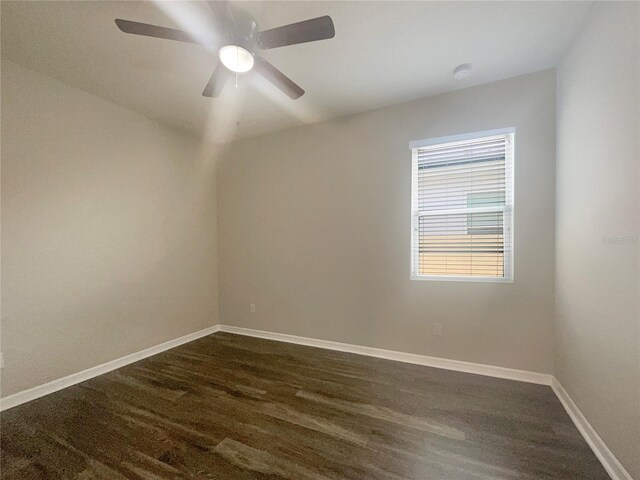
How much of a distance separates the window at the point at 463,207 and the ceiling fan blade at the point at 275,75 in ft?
4.65

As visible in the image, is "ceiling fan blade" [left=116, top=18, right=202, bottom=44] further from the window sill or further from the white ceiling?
the window sill

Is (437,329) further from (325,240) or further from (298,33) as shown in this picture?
(298,33)

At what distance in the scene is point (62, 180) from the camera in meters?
2.43

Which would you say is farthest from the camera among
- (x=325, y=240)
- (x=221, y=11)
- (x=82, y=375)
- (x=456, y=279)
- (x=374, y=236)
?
(x=325, y=240)

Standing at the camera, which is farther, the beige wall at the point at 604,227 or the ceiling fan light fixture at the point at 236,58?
the ceiling fan light fixture at the point at 236,58

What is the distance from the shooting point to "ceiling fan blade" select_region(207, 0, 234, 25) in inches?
55.1

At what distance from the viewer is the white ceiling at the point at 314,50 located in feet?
5.64

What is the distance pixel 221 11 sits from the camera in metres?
1.47

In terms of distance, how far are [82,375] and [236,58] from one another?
3.06 metres

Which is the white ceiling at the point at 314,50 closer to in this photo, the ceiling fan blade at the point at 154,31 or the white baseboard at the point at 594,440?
the ceiling fan blade at the point at 154,31

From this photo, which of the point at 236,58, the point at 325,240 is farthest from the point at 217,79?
the point at 325,240

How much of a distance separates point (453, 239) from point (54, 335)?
3787 mm

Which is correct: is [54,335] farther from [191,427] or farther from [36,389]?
[191,427]

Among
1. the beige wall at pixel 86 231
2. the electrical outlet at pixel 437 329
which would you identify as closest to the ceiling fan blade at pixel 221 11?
the beige wall at pixel 86 231
